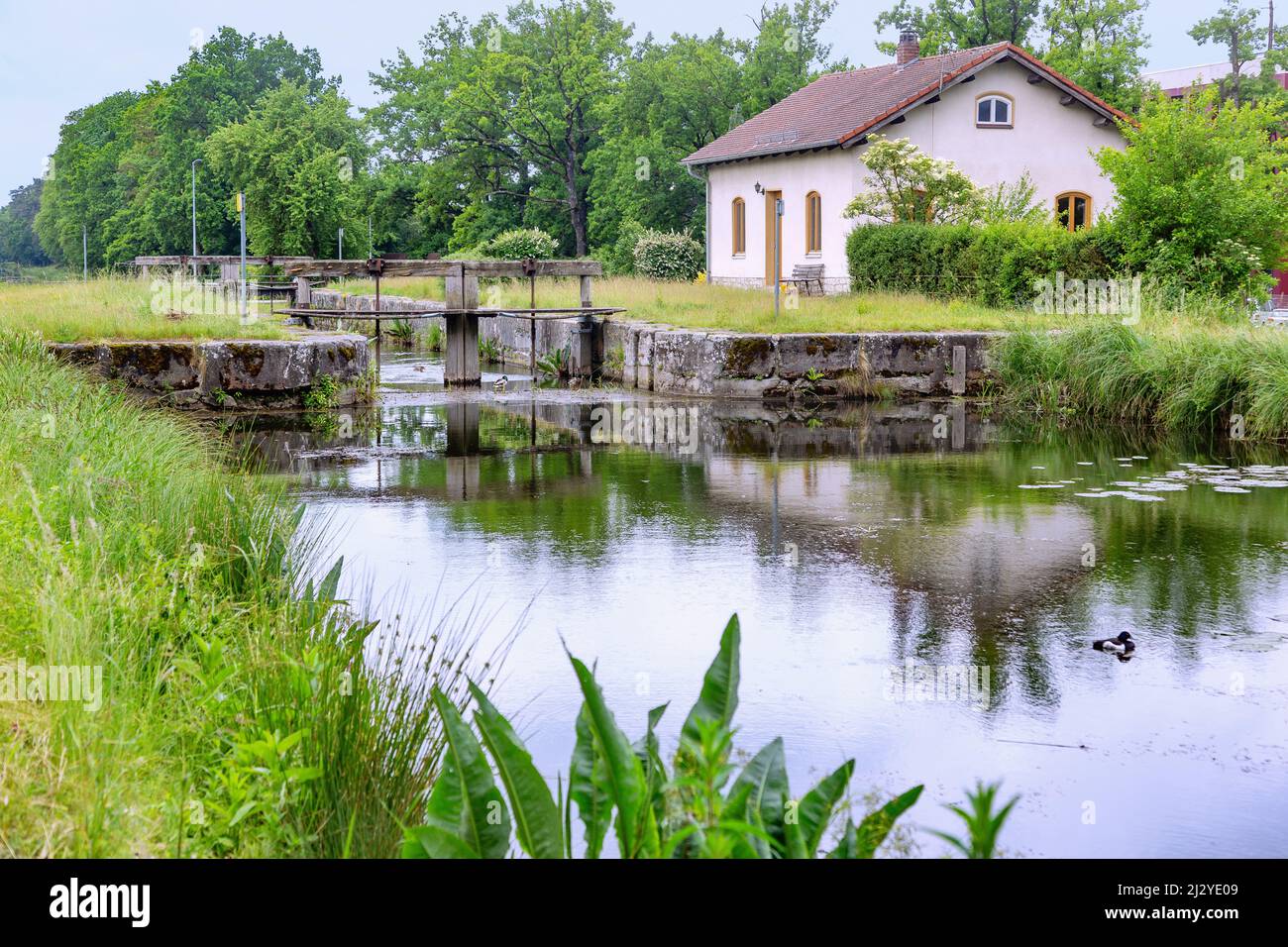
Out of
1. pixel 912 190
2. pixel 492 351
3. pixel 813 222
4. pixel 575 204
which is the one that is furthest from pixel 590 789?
pixel 575 204

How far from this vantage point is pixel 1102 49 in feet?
141

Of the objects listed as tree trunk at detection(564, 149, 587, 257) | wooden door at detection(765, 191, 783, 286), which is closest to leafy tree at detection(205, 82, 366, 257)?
tree trunk at detection(564, 149, 587, 257)

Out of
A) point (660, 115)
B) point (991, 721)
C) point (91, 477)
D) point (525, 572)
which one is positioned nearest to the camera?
point (991, 721)

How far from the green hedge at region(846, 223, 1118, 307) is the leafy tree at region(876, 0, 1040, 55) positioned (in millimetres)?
25029

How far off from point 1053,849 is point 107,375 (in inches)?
509

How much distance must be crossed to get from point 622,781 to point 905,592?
16.0 ft

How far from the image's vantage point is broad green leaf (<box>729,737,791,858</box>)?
3166 mm

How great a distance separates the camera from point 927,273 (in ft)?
78.4

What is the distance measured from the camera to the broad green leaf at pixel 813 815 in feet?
10.2

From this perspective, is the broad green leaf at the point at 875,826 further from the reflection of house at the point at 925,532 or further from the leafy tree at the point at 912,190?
the leafy tree at the point at 912,190

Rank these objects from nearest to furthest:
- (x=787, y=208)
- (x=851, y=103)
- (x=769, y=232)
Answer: (x=851, y=103) < (x=787, y=208) < (x=769, y=232)

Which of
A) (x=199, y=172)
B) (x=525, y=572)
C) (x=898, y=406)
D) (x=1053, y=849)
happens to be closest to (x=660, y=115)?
(x=199, y=172)

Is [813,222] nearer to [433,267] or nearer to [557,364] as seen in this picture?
[557,364]
